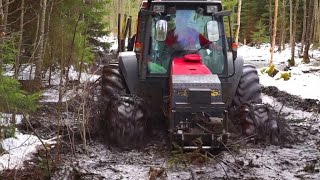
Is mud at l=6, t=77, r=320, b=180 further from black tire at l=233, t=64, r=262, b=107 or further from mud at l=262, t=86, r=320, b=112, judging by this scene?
mud at l=262, t=86, r=320, b=112

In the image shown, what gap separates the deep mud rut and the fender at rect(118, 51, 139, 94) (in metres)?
1.17

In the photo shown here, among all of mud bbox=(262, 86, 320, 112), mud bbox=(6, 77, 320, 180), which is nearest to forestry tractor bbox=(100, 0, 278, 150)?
mud bbox=(6, 77, 320, 180)

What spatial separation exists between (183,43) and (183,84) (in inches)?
48.7

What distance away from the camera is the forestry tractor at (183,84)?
6820mm

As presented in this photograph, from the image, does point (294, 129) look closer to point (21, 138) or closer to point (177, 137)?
point (177, 137)

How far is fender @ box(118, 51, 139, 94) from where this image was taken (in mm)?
8195

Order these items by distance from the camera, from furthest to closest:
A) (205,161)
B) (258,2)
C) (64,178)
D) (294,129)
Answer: (258,2) < (294,129) < (205,161) < (64,178)

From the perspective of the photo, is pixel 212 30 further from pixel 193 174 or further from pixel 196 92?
pixel 193 174

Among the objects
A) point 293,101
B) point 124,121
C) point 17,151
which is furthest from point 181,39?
point 293,101

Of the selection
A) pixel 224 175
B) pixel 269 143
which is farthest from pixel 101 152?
pixel 269 143

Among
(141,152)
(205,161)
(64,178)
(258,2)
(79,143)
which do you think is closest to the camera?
(64,178)

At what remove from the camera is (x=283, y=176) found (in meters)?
5.98

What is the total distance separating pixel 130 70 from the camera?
327 inches

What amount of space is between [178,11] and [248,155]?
2720 millimetres
